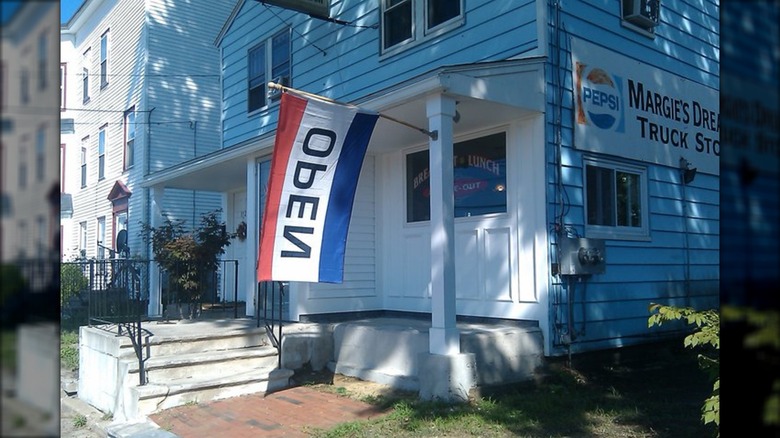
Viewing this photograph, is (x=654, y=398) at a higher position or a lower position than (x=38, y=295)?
lower

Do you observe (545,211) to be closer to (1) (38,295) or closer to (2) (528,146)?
(2) (528,146)

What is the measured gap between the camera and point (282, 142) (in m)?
5.77

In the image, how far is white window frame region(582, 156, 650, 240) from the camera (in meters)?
7.44

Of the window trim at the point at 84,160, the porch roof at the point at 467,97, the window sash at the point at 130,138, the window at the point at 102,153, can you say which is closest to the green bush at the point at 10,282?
the porch roof at the point at 467,97

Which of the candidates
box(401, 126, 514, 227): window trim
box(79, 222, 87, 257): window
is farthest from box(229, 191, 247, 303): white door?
box(79, 222, 87, 257): window

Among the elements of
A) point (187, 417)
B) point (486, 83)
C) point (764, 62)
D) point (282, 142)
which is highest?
point (486, 83)

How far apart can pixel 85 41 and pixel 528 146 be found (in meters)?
18.9

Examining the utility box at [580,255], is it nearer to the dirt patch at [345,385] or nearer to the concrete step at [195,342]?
the dirt patch at [345,385]

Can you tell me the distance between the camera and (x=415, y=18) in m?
8.62

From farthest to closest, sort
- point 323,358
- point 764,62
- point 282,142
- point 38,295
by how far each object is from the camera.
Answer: point 323,358, point 282,142, point 764,62, point 38,295

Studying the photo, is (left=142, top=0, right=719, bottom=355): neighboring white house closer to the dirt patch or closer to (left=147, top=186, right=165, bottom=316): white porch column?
the dirt patch

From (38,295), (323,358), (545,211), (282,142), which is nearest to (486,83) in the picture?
(545,211)

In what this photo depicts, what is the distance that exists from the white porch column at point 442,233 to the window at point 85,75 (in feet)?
59.8

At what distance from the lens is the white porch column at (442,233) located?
5.99 m
